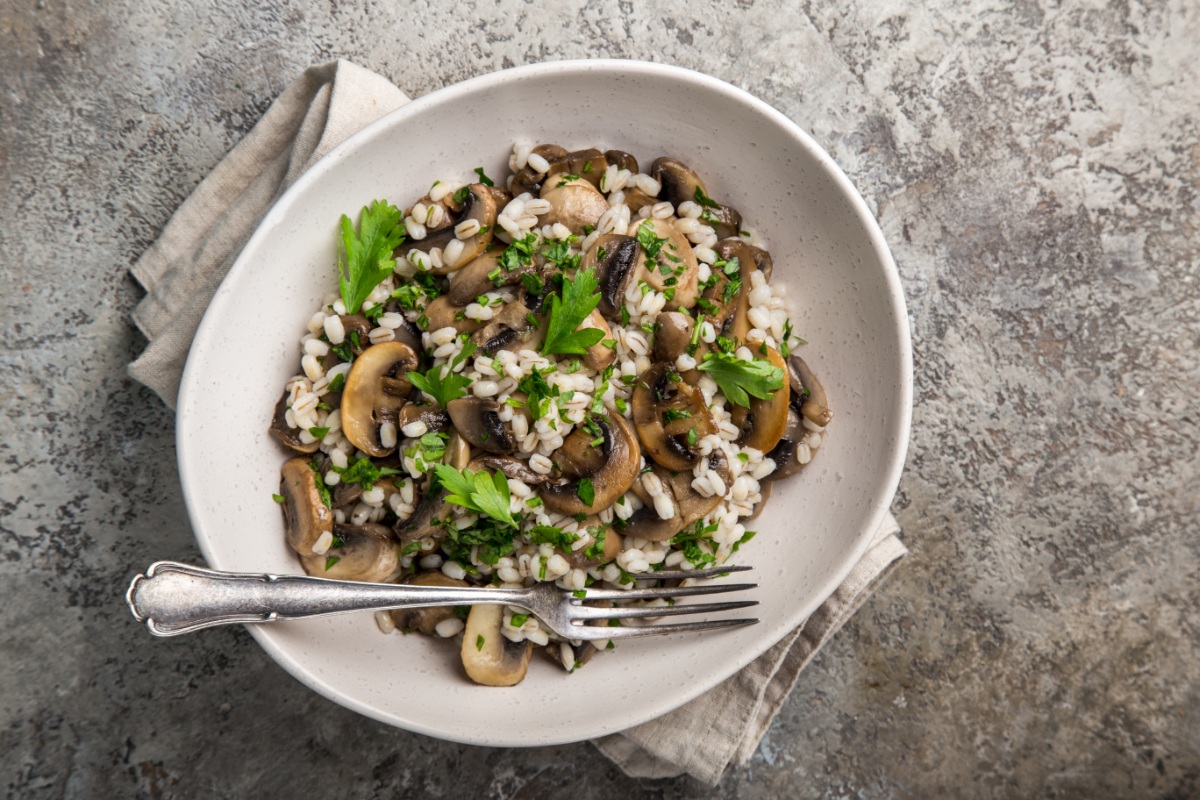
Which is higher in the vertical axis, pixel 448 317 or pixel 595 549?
pixel 448 317

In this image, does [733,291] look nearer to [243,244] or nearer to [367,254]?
[367,254]

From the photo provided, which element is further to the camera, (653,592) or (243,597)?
(653,592)

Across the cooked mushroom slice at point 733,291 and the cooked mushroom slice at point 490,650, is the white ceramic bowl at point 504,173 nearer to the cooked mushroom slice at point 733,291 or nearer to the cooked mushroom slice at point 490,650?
the cooked mushroom slice at point 490,650

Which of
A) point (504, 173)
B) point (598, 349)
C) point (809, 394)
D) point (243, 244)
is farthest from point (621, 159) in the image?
point (243, 244)

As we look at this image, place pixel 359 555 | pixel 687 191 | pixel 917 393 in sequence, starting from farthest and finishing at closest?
1. pixel 917 393
2. pixel 687 191
3. pixel 359 555

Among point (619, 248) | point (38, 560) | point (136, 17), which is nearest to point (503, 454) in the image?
point (619, 248)

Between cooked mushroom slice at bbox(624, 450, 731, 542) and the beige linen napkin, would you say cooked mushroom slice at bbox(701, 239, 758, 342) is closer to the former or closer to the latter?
cooked mushroom slice at bbox(624, 450, 731, 542)

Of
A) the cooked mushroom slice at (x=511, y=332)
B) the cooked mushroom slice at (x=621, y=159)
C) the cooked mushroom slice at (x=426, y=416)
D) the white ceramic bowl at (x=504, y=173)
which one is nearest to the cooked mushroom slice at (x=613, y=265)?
the cooked mushroom slice at (x=511, y=332)

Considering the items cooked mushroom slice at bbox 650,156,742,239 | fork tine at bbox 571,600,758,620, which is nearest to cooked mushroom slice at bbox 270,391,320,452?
fork tine at bbox 571,600,758,620
